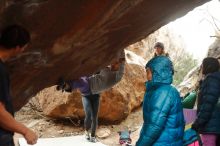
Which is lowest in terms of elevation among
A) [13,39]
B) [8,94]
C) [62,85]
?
[62,85]

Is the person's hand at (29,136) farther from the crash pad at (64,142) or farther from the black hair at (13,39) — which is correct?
the crash pad at (64,142)

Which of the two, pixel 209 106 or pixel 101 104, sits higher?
pixel 209 106

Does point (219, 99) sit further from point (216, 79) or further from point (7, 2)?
point (7, 2)

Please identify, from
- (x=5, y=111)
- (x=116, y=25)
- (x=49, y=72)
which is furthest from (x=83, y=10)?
(x=5, y=111)

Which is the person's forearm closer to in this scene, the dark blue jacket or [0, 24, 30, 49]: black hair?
[0, 24, 30, 49]: black hair

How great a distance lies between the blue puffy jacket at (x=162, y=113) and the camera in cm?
424

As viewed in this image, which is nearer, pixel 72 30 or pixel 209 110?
pixel 72 30

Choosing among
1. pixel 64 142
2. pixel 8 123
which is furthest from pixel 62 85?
pixel 64 142

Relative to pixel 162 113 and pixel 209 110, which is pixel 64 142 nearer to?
pixel 209 110

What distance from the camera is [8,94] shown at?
3582mm

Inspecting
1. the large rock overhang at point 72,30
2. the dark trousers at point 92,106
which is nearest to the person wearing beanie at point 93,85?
the dark trousers at point 92,106

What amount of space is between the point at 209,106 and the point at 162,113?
1.46m

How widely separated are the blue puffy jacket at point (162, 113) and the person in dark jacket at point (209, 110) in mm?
1149

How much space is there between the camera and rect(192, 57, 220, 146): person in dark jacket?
5.46m
